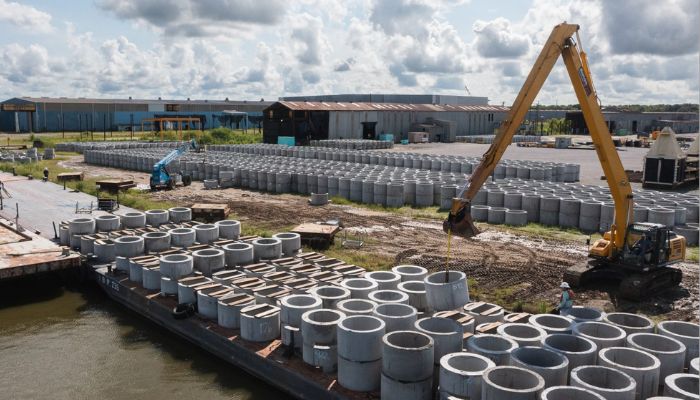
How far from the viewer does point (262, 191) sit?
32750 mm

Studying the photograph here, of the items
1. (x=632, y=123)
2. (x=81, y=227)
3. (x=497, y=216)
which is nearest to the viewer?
(x=81, y=227)

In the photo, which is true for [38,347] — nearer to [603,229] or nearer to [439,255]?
[439,255]

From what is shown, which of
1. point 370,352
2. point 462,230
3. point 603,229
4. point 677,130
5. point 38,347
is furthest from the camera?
point 677,130

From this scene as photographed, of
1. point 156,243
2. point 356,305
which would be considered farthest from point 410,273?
point 156,243

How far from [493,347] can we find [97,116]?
330 ft

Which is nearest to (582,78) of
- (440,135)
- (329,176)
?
(329,176)

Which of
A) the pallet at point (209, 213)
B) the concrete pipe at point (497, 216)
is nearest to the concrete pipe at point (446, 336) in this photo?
the concrete pipe at point (497, 216)

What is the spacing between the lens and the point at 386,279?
13883 mm

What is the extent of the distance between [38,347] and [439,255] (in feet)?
38.1

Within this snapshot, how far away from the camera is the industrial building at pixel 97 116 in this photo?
92.1 metres

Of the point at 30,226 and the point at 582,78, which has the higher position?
the point at 582,78

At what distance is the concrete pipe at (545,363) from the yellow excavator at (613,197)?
4933 mm

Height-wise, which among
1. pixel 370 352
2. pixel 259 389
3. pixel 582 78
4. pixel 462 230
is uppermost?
pixel 582 78

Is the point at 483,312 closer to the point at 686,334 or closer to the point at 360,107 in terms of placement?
the point at 686,334
